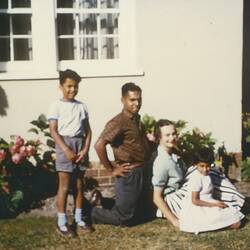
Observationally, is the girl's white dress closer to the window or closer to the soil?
the soil

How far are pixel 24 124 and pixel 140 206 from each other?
6.48ft

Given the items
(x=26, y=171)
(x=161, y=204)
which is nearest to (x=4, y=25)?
(x=26, y=171)

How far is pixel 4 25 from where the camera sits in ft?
21.6

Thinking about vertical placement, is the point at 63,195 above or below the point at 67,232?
above

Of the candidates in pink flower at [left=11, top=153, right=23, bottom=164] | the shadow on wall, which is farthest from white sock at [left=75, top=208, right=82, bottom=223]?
the shadow on wall

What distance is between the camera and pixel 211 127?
6789mm

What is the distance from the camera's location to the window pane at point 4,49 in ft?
21.7

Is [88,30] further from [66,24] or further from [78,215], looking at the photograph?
[78,215]

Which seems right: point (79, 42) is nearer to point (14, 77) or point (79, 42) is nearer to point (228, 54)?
point (14, 77)

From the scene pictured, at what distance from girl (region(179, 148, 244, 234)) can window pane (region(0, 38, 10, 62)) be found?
2.96 metres

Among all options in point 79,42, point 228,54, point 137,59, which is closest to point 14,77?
point 79,42

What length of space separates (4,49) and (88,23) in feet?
3.91

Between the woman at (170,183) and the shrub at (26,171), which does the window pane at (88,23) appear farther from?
the woman at (170,183)

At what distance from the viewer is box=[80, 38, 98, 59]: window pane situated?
266 inches
